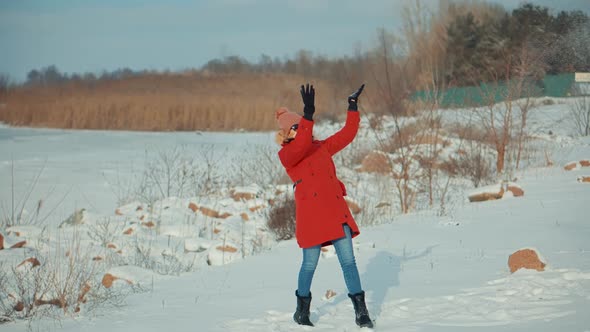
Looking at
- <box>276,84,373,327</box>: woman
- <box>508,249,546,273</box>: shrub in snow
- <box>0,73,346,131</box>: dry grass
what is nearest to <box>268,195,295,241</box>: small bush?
<box>508,249,546,273</box>: shrub in snow

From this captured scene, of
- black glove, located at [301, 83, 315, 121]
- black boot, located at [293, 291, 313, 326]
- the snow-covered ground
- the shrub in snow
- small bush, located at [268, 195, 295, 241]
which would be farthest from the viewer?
small bush, located at [268, 195, 295, 241]

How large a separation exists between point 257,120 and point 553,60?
1735cm

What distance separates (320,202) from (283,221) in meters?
5.21

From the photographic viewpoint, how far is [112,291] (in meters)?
6.46

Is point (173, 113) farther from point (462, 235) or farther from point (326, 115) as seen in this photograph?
point (462, 235)

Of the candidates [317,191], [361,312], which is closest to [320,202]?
[317,191]

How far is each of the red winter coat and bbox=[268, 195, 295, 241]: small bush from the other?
4.94 m

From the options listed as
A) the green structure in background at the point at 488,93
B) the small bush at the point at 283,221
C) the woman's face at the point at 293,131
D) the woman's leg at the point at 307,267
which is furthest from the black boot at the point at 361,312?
the green structure in background at the point at 488,93

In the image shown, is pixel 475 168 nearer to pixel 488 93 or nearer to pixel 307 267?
pixel 488 93

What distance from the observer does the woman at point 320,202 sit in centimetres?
453

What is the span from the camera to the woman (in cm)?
453

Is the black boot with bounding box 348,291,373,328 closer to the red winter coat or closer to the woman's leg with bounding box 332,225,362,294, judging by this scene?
the woman's leg with bounding box 332,225,362,294

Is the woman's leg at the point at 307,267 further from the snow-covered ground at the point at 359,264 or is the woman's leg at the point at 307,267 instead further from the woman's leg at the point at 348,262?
the snow-covered ground at the point at 359,264

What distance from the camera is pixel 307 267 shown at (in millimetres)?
4703
